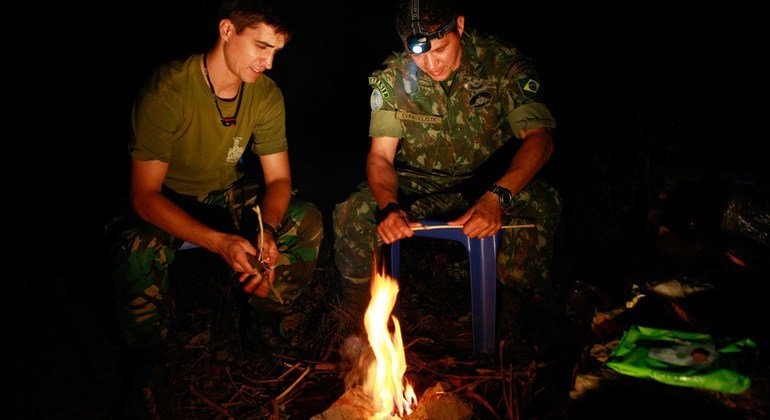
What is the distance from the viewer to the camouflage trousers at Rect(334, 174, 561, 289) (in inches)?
127

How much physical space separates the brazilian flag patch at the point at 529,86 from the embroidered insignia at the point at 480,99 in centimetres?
29

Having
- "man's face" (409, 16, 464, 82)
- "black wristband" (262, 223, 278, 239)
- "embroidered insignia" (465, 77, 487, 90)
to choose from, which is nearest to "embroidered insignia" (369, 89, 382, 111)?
"man's face" (409, 16, 464, 82)

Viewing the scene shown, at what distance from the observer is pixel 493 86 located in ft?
11.8

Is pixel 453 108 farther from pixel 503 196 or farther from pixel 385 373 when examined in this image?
pixel 385 373

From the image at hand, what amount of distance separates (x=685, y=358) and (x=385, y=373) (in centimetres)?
151

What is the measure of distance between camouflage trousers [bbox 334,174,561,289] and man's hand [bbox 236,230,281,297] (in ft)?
1.96

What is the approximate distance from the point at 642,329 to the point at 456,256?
2.86 metres

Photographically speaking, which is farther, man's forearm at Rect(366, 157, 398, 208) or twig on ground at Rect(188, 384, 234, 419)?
man's forearm at Rect(366, 157, 398, 208)

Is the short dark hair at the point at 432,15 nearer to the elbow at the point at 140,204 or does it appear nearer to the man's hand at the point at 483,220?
the man's hand at the point at 483,220

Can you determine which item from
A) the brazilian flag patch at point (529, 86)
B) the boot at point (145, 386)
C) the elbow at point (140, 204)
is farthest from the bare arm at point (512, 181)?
the boot at point (145, 386)

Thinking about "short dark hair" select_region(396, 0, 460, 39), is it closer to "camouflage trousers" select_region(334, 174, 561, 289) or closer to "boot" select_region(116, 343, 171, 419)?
"camouflage trousers" select_region(334, 174, 561, 289)

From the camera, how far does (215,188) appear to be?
372 cm

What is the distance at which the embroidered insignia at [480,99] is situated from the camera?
11.9 ft

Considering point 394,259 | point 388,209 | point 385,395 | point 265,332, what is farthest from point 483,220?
point 265,332
